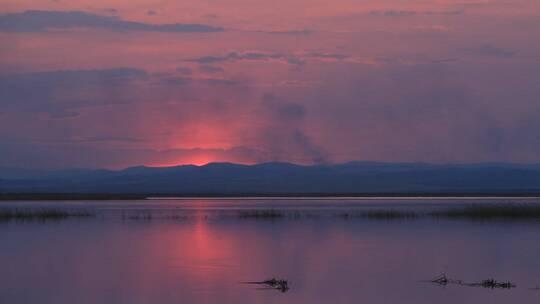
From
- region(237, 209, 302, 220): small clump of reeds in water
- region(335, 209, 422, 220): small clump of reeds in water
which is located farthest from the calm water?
region(237, 209, 302, 220): small clump of reeds in water

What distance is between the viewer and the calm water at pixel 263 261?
2173 cm

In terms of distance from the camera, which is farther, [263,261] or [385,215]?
[385,215]

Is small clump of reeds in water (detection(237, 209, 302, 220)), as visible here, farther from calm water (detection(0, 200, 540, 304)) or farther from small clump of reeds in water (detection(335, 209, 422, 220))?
calm water (detection(0, 200, 540, 304))

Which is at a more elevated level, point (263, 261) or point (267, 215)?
point (267, 215)

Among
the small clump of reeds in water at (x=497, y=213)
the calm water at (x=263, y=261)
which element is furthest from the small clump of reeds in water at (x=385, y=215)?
the calm water at (x=263, y=261)

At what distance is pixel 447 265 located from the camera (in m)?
27.7

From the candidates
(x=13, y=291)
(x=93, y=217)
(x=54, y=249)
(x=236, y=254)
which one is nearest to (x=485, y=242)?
(x=236, y=254)

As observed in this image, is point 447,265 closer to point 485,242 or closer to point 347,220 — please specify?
point 485,242

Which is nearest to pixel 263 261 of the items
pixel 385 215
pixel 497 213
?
pixel 385 215

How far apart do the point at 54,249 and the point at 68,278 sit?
335 inches

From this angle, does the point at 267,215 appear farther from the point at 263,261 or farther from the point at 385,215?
the point at 263,261

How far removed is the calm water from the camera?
856 inches

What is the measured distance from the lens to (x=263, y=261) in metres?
29.3

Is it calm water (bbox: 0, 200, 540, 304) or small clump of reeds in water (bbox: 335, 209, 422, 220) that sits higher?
small clump of reeds in water (bbox: 335, 209, 422, 220)
